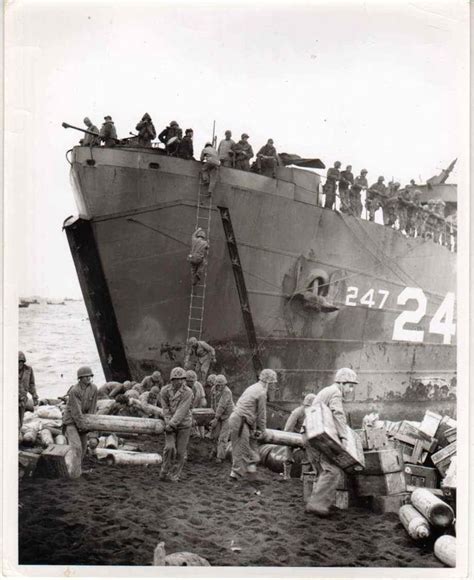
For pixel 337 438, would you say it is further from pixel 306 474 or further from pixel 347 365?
pixel 347 365

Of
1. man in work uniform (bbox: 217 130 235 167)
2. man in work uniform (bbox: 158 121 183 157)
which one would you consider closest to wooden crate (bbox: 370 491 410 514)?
man in work uniform (bbox: 217 130 235 167)

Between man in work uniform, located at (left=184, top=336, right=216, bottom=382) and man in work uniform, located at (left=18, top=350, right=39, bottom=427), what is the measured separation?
182cm

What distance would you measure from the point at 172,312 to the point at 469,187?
3.60 meters

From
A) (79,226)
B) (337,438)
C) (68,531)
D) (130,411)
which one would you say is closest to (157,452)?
(130,411)

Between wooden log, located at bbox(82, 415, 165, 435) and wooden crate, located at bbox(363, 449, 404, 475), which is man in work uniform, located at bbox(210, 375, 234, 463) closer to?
wooden log, located at bbox(82, 415, 165, 435)

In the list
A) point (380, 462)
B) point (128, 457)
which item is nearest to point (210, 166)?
point (128, 457)

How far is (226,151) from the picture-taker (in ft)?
27.5

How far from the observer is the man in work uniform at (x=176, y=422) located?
6859 mm

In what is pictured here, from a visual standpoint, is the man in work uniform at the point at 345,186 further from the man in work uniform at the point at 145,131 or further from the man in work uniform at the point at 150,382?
the man in work uniform at the point at 150,382

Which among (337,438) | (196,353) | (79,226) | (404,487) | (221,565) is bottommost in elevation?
(221,565)

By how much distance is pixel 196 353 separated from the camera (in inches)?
314

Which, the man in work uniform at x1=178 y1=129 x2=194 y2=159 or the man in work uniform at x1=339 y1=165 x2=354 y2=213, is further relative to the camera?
the man in work uniform at x1=339 y1=165 x2=354 y2=213

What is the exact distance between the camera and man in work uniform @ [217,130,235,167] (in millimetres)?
8133

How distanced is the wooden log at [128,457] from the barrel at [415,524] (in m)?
2.49
